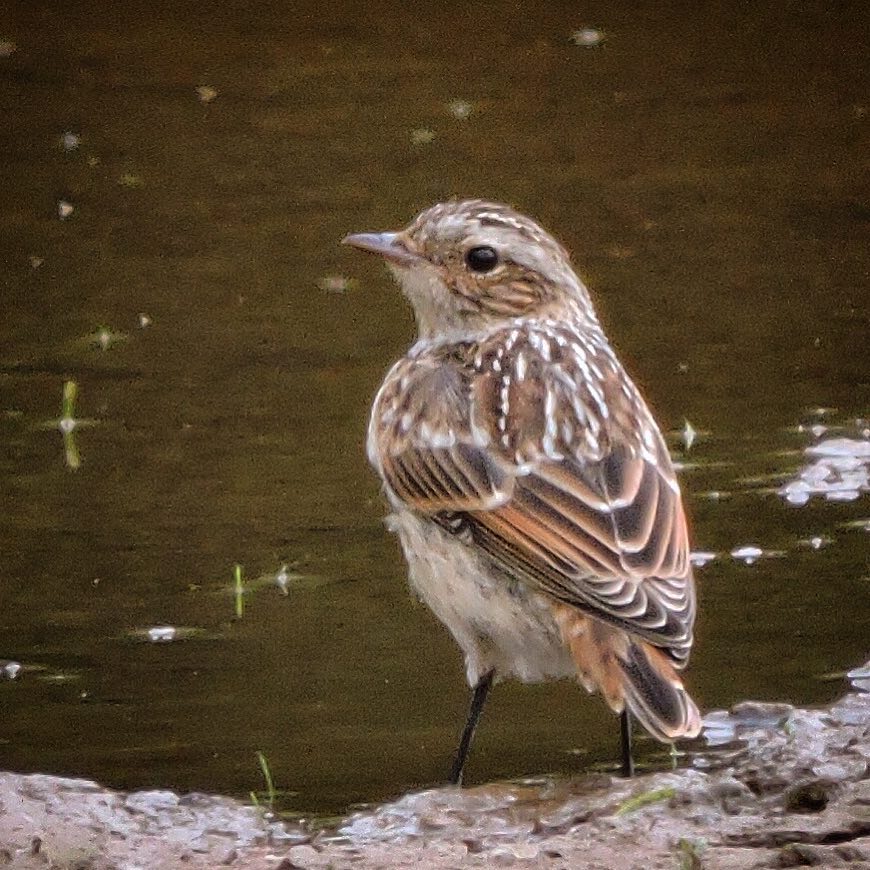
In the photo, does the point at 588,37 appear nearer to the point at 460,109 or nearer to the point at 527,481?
the point at 460,109

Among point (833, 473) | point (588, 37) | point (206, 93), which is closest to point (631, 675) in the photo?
point (833, 473)

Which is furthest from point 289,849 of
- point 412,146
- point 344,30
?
point 344,30

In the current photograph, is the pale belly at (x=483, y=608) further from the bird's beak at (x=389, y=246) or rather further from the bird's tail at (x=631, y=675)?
the bird's beak at (x=389, y=246)

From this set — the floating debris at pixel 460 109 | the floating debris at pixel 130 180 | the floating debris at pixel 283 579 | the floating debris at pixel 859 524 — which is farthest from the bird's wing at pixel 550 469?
the floating debris at pixel 460 109

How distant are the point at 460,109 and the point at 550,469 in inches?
363

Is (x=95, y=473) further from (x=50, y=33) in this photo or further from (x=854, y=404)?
(x=50, y=33)

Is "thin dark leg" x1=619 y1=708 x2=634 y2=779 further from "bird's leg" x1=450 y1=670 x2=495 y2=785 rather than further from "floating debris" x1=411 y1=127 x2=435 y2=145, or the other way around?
"floating debris" x1=411 y1=127 x2=435 y2=145

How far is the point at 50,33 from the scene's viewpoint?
17406mm

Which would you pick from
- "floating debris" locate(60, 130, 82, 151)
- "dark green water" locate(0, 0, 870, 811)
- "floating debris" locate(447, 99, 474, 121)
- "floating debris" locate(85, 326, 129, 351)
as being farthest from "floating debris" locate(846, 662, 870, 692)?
"floating debris" locate(60, 130, 82, 151)

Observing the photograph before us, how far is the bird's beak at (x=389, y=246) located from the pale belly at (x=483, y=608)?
921 millimetres

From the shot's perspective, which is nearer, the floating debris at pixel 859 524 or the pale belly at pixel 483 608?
the pale belly at pixel 483 608

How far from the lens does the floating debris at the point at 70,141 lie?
605 inches

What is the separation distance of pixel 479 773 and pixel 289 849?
1.05 m

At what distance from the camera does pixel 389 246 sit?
25.6ft
